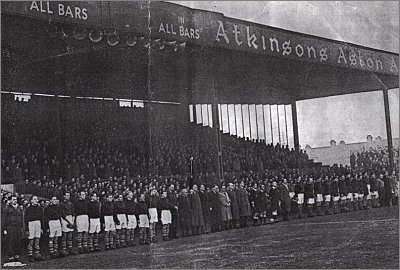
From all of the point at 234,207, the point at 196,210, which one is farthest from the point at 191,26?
the point at 234,207

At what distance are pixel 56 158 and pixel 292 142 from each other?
4432 mm

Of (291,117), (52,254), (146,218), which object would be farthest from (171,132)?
(52,254)

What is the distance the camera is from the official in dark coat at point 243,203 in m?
10.7

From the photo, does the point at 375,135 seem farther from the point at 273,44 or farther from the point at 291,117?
the point at 273,44

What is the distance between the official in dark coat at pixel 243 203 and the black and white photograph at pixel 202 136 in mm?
25

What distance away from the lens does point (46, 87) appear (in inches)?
434

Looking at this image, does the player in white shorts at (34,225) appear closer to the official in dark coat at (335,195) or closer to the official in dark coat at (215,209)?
the official in dark coat at (215,209)

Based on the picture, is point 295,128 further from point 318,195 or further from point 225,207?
point 318,195

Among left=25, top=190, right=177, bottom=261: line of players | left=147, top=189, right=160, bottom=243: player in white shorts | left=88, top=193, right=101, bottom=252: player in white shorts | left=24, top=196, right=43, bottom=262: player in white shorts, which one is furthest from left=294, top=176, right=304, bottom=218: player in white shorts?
left=24, top=196, right=43, bottom=262: player in white shorts

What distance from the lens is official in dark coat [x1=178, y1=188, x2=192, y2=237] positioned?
9562 millimetres

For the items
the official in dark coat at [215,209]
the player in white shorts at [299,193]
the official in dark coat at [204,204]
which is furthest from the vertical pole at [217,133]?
the player in white shorts at [299,193]

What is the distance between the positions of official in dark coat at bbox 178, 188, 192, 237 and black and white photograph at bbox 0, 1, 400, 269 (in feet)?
0.15

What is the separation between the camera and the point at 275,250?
7074mm

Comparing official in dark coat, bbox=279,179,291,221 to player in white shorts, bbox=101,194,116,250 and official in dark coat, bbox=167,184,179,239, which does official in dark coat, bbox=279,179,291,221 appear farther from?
player in white shorts, bbox=101,194,116,250
